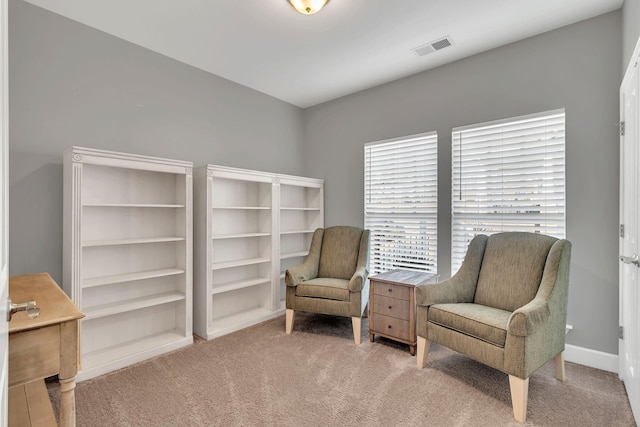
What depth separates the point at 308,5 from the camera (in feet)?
7.45

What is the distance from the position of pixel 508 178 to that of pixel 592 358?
5.07ft

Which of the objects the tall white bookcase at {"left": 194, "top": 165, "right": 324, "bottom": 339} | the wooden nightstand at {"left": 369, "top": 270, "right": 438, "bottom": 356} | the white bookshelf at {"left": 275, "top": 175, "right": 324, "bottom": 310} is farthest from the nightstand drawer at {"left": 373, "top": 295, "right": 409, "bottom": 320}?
the white bookshelf at {"left": 275, "top": 175, "right": 324, "bottom": 310}

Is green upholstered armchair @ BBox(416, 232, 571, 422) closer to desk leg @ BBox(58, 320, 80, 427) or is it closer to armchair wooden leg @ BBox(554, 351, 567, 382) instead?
armchair wooden leg @ BBox(554, 351, 567, 382)

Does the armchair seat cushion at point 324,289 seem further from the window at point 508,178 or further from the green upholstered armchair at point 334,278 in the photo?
the window at point 508,178

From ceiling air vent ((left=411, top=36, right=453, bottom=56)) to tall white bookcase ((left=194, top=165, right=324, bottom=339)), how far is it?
1866 mm

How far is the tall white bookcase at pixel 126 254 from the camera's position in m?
2.40

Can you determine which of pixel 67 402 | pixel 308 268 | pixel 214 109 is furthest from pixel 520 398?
pixel 214 109

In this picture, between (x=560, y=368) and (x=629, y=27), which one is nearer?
(x=629, y=27)

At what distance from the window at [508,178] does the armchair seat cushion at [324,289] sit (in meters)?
1.13

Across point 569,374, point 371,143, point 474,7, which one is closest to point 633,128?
point 474,7

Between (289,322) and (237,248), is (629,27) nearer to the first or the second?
(289,322)

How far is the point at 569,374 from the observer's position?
95.7 inches

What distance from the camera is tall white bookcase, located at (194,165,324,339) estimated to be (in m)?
3.14

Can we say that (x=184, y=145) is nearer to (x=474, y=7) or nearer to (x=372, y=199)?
(x=372, y=199)
